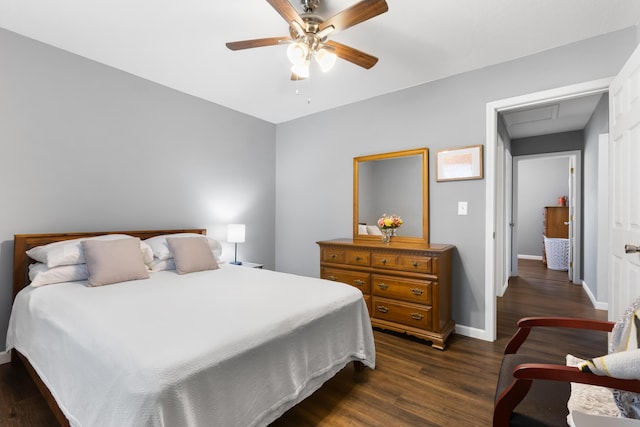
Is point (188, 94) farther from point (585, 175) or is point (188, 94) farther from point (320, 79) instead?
point (585, 175)

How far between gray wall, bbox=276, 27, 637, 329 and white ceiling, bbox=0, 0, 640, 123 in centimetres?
15

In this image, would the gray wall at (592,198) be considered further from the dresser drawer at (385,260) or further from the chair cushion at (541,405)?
the chair cushion at (541,405)

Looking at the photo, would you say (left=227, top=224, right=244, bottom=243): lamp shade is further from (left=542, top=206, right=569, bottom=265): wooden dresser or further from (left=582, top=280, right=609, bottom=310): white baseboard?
(left=542, top=206, right=569, bottom=265): wooden dresser

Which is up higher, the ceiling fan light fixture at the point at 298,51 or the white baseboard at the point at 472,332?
the ceiling fan light fixture at the point at 298,51

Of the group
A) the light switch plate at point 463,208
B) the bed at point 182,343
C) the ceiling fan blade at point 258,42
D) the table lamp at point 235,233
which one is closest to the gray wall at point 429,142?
the light switch plate at point 463,208

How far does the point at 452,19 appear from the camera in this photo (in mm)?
2094

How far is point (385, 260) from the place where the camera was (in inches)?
113

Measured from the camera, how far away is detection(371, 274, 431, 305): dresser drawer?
8.67ft

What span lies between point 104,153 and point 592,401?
366 cm

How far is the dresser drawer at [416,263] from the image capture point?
104 inches

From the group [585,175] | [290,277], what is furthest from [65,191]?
[585,175]

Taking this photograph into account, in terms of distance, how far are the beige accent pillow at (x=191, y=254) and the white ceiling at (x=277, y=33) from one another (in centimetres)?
164

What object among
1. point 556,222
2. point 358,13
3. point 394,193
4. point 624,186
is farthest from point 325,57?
point 556,222

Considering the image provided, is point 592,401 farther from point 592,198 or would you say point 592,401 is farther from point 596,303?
point 592,198
